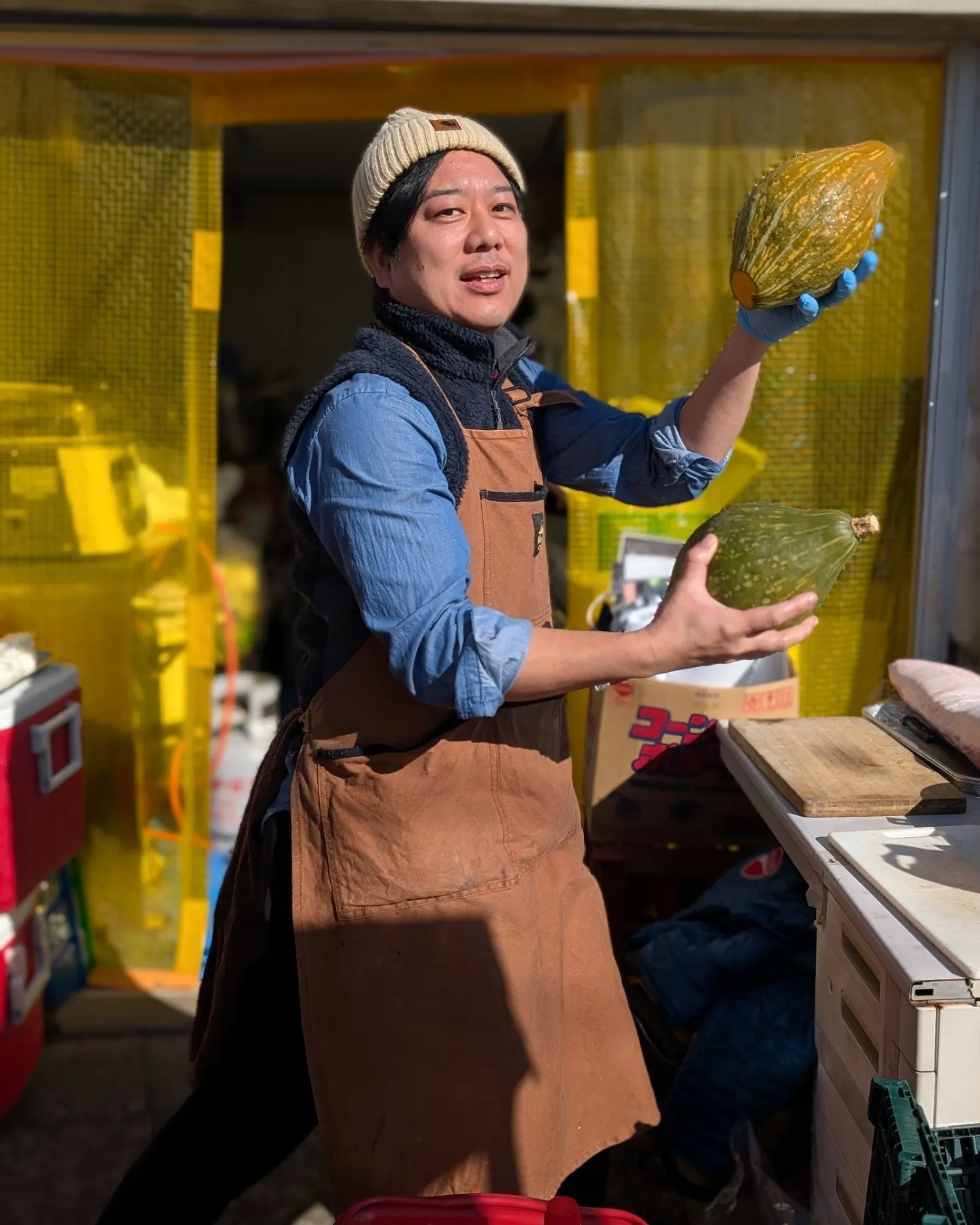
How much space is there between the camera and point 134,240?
346cm

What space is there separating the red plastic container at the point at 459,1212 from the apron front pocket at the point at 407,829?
0.43 meters

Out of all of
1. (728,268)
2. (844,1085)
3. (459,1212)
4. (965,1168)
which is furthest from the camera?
(728,268)

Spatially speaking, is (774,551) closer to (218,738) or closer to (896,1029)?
(896,1029)

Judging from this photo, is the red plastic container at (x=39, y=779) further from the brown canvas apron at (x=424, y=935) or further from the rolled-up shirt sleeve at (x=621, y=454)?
the rolled-up shirt sleeve at (x=621, y=454)

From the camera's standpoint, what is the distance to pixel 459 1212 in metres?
1.60

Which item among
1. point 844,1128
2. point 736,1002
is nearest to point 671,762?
point 736,1002

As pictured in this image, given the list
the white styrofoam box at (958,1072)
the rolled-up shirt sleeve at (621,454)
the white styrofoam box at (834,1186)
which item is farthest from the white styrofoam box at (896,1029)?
the rolled-up shirt sleeve at (621,454)

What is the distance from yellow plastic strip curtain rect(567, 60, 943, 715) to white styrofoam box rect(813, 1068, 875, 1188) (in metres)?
1.73

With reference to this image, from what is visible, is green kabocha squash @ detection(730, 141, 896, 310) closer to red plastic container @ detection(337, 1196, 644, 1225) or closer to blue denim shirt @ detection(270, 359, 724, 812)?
blue denim shirt @ detection(270, 359, 724, 812)

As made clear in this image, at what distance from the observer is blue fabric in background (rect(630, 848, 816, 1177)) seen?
2525mm

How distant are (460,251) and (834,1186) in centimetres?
169

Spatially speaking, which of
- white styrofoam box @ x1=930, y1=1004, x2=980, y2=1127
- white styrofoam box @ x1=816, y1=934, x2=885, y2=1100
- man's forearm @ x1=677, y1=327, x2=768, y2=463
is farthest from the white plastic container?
white styrofoam box @ x1=930, y1=1004, x2=980, y2=1127

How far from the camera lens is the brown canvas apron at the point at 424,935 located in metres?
1.88

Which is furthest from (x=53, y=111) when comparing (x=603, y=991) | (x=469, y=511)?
(x=603, y=991)
